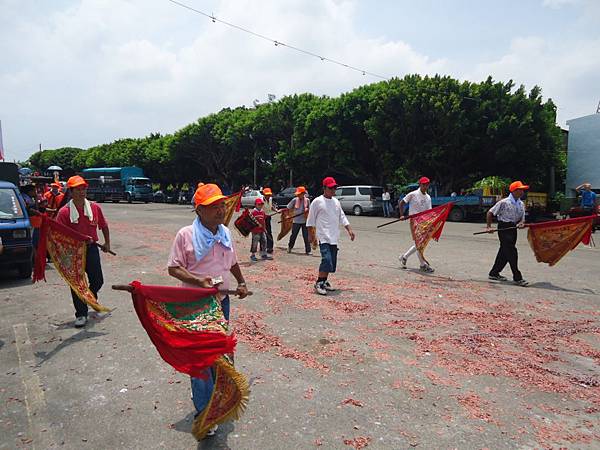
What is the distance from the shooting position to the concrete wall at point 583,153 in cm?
2811

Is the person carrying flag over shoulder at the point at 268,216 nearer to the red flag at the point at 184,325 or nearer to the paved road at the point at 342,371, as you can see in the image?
the paved road at the point at 342,371

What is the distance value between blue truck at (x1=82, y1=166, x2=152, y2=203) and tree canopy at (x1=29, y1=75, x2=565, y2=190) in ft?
20.9

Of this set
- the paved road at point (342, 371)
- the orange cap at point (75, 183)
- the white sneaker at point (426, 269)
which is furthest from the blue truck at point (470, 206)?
the orange cap at point (75, 183)

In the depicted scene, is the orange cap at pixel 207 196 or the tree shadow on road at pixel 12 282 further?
the tree shadow on road at pixel 12 282

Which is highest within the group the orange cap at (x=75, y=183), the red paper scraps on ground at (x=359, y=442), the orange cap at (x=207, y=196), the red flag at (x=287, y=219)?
the orange cap at (x=75, y=183)

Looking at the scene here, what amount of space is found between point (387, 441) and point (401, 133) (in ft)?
88.0

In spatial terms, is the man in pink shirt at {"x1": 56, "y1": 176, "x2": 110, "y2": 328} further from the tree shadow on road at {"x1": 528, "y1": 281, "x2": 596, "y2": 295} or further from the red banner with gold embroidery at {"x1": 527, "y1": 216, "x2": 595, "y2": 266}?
the red banner with gold embroidery at {"x1": 527, "y1": 216, "x2": 595, "y2": 266}

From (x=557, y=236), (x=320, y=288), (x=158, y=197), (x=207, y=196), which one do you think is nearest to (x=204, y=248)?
(x=207, y=196)

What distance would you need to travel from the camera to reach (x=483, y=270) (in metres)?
9.45

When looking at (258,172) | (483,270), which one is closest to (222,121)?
(258,172)

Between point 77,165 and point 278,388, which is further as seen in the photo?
point 77,165

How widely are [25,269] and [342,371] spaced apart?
7.08 metres

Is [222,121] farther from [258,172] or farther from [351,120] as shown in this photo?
[351,120]

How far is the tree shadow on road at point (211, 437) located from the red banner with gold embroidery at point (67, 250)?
109 inches
